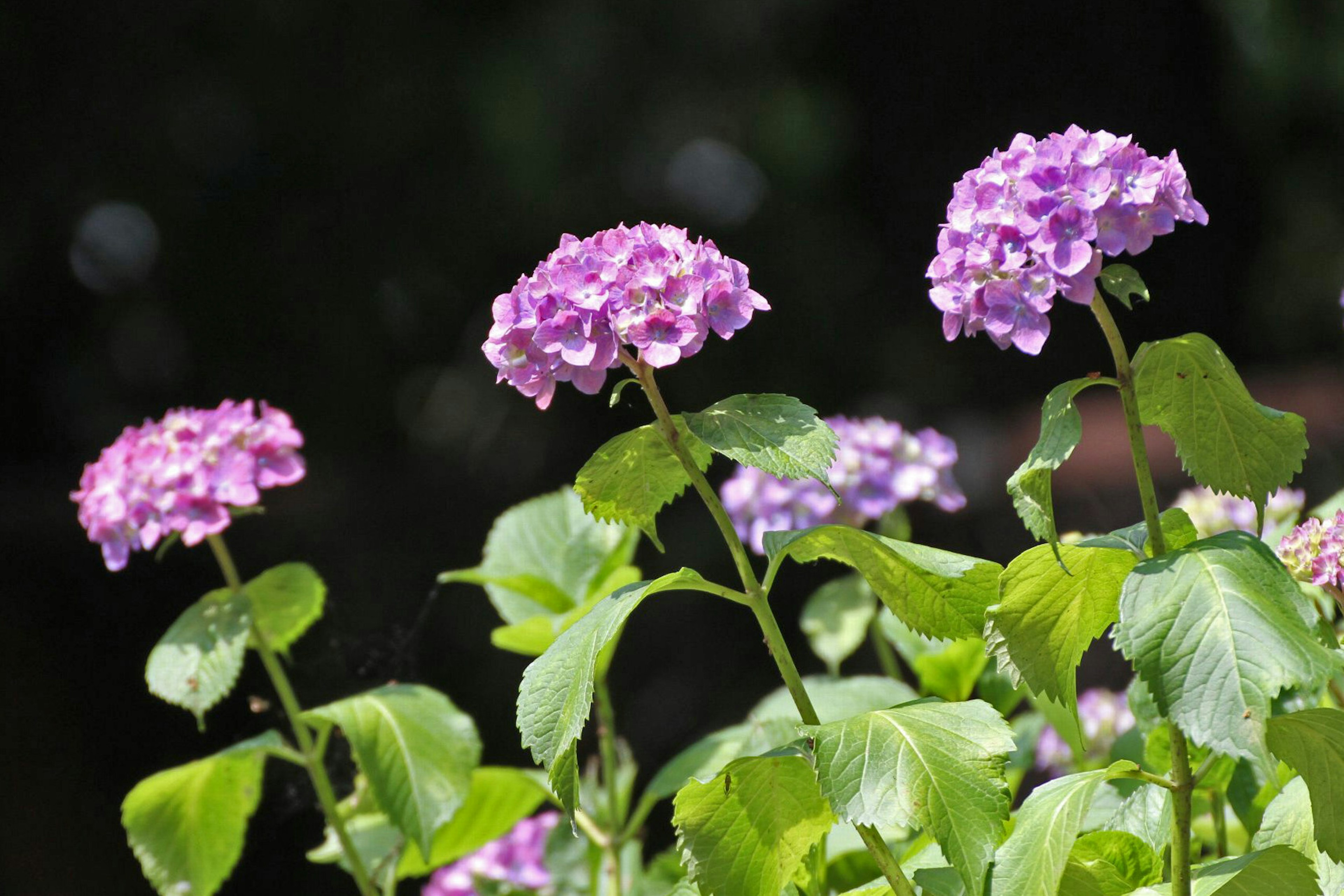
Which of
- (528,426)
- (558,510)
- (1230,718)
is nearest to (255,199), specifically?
(528,426)

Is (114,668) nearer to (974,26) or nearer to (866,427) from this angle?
(866,427)

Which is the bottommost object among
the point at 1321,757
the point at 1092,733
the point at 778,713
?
the point at 1092,733

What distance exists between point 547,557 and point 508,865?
19.2 inches

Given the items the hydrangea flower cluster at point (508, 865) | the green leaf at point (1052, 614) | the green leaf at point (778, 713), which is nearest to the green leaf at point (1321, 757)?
the green leaf at point (1052, 614)

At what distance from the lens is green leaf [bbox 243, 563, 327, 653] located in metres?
1.33

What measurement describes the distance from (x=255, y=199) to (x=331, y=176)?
198 millimetres

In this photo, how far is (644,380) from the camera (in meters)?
0.82

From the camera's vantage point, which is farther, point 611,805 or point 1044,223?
point 611,805

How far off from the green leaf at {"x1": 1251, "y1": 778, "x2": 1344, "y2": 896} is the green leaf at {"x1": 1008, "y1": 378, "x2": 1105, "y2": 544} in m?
0.24

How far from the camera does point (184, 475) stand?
1.30m

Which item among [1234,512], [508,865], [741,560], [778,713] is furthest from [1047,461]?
[508,865]

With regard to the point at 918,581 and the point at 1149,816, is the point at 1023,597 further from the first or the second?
the point at 1149,816

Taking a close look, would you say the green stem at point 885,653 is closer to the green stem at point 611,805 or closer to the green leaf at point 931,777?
the green stem at point 611,805

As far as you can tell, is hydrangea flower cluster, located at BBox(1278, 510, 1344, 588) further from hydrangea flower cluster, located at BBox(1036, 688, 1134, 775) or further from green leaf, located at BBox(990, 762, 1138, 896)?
hydrangea flower cluster, located at BBox(1036, 688, 1134, 775)
